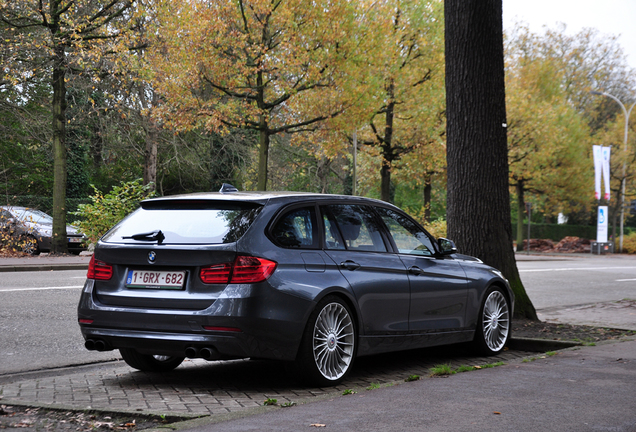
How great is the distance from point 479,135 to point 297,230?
4.47 metres

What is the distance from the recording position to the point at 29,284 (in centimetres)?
1351

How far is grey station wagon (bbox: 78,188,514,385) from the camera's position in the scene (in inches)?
213

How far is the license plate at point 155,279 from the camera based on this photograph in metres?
5.54

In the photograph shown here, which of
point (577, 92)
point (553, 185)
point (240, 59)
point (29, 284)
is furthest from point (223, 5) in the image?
point (577, 92)

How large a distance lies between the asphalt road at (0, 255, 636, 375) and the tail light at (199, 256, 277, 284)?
8.29 ft

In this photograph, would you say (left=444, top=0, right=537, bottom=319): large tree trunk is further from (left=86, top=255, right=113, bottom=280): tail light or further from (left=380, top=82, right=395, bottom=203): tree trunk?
(left=380, top=82, right=395, bottom=203): tree trunk

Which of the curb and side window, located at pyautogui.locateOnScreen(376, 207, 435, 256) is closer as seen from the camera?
side window, located at pyautogui.locateOnScreen(376, 207, 435, 256)

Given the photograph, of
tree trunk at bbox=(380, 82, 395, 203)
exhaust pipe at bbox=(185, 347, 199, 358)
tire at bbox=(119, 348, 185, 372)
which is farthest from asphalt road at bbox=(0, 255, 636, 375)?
Answer: tree trunk at bbox=(380, 82, 395, 203)

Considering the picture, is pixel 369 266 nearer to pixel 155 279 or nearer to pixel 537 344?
pixel 155 279

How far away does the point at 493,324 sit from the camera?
7.79 meters

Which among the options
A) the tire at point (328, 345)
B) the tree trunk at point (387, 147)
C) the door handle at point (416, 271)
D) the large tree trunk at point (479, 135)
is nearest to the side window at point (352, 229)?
the door handle at point (416, 271)

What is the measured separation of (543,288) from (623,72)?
1677 inches

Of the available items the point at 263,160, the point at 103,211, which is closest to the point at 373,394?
the point at 103,211

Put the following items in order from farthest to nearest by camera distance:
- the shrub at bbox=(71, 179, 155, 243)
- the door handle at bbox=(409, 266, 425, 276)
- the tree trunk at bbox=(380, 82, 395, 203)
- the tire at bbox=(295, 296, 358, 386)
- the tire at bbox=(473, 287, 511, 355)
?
the tree trunk at bbox=(380, 82, 395, 203)
the shrub at bbox=(71, 179, 155, 243)
the tire at bbox=(473, 287, 511, 355)
the door handle at bbox=(409, 266, 425, 276)
the tire at bbox=(295, 296, 358, 386)
